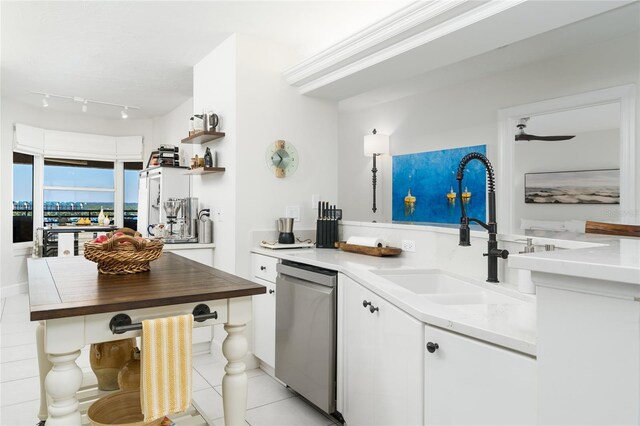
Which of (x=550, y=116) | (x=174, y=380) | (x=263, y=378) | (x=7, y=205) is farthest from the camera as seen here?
(x=7, y=205)

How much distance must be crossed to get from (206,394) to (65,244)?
13.0 ft

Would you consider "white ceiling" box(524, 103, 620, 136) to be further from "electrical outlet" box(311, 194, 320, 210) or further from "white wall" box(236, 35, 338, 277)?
"electrical outlet" box(311, 194, 320, 210)

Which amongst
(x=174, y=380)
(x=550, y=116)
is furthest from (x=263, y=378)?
(x=550, y=116)

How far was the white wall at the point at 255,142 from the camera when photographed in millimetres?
3344

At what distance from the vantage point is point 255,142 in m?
3.41

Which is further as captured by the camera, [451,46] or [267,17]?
[267,17]

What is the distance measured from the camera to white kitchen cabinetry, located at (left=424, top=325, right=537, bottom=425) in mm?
1076

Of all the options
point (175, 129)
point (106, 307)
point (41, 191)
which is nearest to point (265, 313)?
point (106, 307)

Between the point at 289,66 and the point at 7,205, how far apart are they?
469 centimetres

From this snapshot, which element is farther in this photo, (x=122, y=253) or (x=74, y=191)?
(x=74, y=191)

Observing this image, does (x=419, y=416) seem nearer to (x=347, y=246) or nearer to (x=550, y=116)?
(x=347, y=246)

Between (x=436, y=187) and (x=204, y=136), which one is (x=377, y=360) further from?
(x=436, y=187)

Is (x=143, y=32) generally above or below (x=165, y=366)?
above

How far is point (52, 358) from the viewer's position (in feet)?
4.48
